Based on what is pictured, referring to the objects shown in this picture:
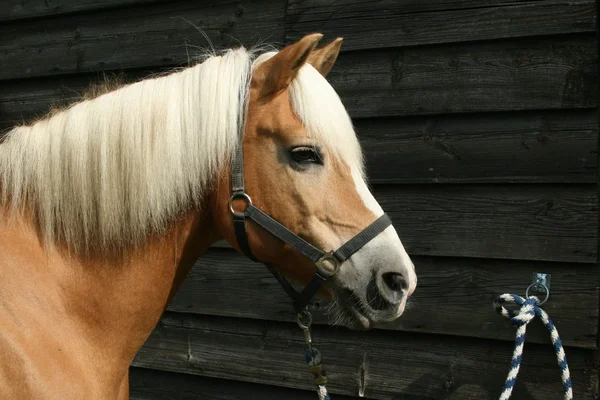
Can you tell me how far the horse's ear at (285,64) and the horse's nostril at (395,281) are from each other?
1.88 feet

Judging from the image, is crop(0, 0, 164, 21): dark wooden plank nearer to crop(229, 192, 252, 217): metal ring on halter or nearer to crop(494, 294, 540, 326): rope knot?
crop(229, 192, 252, 217): metal ring on halter

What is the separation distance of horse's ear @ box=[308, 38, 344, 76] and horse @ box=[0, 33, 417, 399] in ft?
0.69

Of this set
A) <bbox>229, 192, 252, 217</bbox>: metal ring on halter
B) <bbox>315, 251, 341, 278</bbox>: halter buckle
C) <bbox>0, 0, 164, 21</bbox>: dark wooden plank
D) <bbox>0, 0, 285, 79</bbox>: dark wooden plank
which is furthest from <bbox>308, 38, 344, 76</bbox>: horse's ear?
<bbox>0, 0, 164, 21</bbox>: dark wooden plank

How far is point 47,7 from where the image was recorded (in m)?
3.27

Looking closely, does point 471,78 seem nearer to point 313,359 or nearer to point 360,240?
point 360,240

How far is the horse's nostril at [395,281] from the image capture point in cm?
162

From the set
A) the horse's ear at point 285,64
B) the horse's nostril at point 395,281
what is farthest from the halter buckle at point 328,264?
the horse's ear at point 285,64

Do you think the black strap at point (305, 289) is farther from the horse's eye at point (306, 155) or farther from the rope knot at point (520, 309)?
the rope knot at point (520, 309)

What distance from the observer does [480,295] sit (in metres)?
2.46

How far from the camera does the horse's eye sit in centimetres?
165

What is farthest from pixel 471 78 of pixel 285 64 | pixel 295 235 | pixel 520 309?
pixel 295 235

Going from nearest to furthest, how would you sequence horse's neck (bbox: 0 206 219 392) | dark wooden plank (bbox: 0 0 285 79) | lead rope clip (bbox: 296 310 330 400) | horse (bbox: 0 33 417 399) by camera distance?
1. horse's neck (bbox: 0 206 219 392)
2. horse (bbox: 0 33 417 399)
3. lead rope clip (bbox: 296 310 330 400)
4. dark wooden plank (bbox: 0 0 285 79)

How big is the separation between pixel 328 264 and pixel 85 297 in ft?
2.07

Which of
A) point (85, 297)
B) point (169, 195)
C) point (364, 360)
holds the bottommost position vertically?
point (364, 360)
